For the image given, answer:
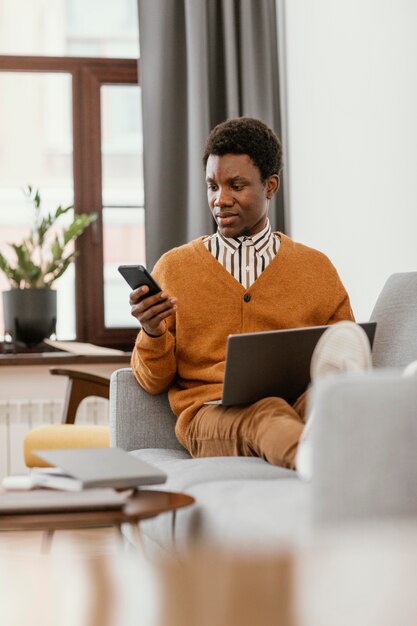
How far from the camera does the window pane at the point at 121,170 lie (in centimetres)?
402

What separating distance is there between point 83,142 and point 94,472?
2.80m

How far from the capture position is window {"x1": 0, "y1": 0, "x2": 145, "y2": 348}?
3.95m

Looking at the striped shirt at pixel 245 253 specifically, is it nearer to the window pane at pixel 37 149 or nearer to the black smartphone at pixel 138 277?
the black smartphone at pixel 138 277

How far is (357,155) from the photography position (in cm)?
322

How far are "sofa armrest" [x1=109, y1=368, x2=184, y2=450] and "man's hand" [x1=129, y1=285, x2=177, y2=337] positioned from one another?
0.91 ft

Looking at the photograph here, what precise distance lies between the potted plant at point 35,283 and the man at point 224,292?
4.37 ft

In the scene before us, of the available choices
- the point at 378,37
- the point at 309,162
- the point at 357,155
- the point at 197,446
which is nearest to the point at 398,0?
the point at 378,37

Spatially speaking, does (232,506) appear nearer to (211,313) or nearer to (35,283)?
(211,313)

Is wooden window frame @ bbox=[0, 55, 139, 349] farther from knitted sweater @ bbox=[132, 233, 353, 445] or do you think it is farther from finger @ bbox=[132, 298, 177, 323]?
finger @ bbox=[132, 298, 177, 323]

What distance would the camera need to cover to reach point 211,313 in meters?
2.29

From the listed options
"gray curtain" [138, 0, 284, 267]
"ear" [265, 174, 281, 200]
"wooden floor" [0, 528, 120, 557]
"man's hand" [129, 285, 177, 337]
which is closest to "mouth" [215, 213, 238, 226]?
"ear" [265, 174, 281, 200]

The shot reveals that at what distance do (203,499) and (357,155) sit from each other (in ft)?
6.21

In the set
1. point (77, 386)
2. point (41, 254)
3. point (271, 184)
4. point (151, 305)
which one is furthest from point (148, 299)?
point (41, 254)

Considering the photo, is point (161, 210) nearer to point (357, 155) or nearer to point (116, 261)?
point (116, 261)
